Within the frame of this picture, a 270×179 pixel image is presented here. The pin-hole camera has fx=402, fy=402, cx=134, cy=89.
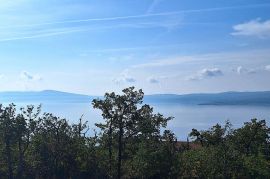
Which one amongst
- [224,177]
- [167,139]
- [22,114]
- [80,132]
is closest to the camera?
[224,177]

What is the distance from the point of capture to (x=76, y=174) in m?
49.2

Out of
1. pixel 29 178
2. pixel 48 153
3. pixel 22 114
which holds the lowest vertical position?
pixel 29 178

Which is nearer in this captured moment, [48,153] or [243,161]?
[243,161]

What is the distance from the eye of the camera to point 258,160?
39531 mm

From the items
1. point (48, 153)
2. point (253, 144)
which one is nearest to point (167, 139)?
point (253, 144)

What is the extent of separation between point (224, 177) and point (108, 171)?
1265cm

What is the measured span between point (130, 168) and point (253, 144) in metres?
15.6

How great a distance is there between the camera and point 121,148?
41219 millimetres

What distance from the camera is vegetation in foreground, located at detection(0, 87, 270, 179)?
38250 millimetres

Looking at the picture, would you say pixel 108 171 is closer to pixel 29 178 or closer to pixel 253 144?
pixel 29 178

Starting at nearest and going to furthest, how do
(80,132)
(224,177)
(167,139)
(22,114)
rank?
1. (224,177)
2. (22,114)
3. (167,139)
4. (80,132)

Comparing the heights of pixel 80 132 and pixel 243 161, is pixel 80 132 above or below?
above

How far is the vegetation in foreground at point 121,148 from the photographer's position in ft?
125

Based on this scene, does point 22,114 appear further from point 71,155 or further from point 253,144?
point 253,144
